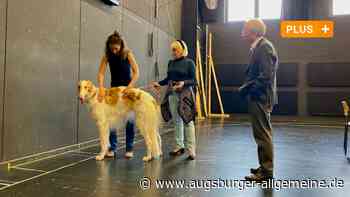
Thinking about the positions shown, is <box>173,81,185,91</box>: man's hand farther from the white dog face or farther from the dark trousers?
the dark trousers

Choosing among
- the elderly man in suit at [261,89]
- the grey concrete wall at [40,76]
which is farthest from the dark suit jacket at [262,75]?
the grey concrete wall at [40,76]

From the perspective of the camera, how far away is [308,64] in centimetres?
989

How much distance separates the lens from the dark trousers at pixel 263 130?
2.65m

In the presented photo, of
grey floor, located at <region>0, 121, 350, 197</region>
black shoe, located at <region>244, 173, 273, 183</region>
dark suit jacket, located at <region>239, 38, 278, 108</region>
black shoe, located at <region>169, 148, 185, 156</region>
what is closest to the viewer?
grey floor, located at <region>0, 121, 350, 197</region>

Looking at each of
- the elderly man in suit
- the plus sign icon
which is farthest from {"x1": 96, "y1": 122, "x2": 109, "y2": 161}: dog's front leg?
the plus sign icon

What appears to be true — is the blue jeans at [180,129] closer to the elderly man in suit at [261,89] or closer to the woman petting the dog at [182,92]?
the woman petting the dog at [182,92]

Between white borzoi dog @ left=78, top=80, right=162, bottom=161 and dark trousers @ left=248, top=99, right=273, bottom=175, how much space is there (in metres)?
1.20

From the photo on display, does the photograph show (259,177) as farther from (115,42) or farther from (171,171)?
(115,42)

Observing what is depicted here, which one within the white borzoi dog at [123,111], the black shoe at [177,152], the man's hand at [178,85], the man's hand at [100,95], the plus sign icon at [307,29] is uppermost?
the plus sign icon at [307,29]

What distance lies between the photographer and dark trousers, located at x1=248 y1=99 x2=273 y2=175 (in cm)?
265

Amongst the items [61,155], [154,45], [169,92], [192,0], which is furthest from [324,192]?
[192,0]

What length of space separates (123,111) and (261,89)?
1513 millimetres

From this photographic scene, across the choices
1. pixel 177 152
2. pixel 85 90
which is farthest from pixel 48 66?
pixel 177 152

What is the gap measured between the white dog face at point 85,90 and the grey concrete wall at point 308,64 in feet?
23.9
